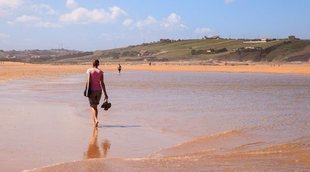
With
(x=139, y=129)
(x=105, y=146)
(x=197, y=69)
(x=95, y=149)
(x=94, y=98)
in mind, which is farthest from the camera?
(x=197, y=69)

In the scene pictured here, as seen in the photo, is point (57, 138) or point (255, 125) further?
point (255, 125)

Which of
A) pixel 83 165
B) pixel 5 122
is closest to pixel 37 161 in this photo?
pixel 83 165

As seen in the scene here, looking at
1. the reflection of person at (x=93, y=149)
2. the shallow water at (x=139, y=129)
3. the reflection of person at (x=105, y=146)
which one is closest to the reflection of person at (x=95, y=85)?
the shallow water at (x=139, y=129)

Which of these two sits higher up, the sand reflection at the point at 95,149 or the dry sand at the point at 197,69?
the sand reflection at the point at 95,149

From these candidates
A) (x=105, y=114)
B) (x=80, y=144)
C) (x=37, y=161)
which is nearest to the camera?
(x=37, y=161)

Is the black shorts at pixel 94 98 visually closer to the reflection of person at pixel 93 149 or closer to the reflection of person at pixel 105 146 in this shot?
the reflection of person at pixel 93 149

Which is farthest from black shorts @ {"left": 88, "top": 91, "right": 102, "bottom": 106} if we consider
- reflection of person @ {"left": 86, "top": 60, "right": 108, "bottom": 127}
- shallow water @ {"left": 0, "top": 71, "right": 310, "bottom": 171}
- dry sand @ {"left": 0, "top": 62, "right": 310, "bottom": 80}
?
dry sand @ {"left": 0, "top": 62, "right": 310, "bottom": 80}

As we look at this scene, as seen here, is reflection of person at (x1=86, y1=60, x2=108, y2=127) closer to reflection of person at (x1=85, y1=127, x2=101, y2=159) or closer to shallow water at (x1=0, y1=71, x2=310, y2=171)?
shallow water at (x1=0, y1=71, x2=310, y2=171)

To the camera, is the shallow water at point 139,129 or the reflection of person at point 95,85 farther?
the reflection of person at point 95,85

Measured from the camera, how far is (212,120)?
12.5m

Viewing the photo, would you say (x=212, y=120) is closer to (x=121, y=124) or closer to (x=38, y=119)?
(x=121, y=124)

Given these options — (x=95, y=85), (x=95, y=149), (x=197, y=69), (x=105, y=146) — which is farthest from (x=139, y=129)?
(x=197, y=69)

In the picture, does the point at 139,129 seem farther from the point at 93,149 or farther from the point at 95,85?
the point at 93,149

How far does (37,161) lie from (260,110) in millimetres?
8749
